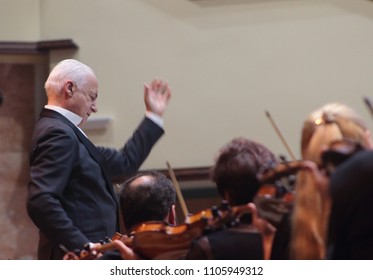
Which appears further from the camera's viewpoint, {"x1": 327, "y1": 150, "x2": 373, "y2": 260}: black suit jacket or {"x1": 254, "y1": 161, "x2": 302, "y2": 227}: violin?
{"x1": 254, "y1": 161, "x2": 302, "y2": 227}: violin

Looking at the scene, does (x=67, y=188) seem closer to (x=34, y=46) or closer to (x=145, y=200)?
(x=145, y=200)

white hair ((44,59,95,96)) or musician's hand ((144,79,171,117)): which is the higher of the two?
white hair ((44,59,95,96))

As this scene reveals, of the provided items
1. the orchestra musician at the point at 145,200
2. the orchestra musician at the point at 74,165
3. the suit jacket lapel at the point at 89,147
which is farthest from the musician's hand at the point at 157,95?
the orchestra musician at the point at 145,200

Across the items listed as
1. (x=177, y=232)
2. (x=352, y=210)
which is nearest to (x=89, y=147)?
(x=177, y=232)

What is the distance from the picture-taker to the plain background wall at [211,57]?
4.08 meters

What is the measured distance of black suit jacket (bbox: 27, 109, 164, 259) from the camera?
256 cm

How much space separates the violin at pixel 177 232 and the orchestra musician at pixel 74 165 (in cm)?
33

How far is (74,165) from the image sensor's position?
2.67 metres

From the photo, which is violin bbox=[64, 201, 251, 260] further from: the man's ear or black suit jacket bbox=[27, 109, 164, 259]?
the man's ear

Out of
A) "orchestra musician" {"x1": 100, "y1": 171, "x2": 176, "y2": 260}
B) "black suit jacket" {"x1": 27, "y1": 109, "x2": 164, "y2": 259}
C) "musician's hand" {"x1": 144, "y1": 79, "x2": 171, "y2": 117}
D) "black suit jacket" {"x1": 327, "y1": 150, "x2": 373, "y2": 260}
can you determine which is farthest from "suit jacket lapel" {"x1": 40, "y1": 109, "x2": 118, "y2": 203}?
"black suit jacket" {"x1": 327, "y1": 150, "x2": 373, "y2": 260}

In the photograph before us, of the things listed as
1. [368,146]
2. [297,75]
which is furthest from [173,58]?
[368,146]

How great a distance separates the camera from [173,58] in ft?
14.0

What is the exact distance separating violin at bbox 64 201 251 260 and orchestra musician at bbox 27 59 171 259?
33 centimetres

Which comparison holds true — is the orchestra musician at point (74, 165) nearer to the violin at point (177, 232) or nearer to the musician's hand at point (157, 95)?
the musician's hand at point (157, 95)
